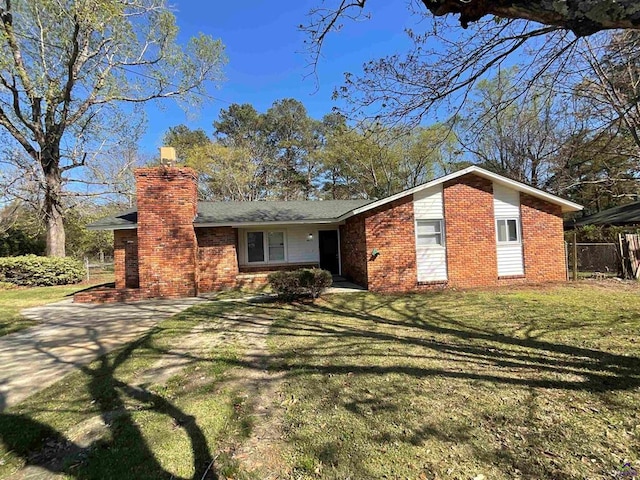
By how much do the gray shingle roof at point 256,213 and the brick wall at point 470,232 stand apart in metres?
3.87

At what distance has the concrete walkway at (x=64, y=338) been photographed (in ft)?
15.1

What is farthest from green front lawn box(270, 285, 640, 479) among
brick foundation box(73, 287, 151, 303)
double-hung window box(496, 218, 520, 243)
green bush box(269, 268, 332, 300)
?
brick foundation box(73, 287, 151, 303)

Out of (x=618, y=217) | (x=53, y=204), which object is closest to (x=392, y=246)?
(x=618, y=217)

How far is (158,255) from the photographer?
36.7 ft

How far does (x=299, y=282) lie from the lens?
923 cm

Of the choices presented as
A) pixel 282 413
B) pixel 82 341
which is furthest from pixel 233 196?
pixel 282 413

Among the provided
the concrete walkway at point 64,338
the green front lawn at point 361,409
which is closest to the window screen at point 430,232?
the green front lawn at point 361,409

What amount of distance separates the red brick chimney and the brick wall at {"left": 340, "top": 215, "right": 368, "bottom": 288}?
574cm

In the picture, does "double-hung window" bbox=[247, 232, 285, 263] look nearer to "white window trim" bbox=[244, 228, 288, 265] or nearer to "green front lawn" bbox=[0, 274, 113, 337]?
"white window trim" bbox=[244, 228, 288, 265]

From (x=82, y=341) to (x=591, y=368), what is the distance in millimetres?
8289

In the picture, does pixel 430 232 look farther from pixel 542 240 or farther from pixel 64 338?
pixel 64 338

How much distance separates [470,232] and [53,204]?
1962 centimetres

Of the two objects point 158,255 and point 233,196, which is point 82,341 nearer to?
point 158,255

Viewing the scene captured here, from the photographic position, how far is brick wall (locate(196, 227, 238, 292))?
12203mm
